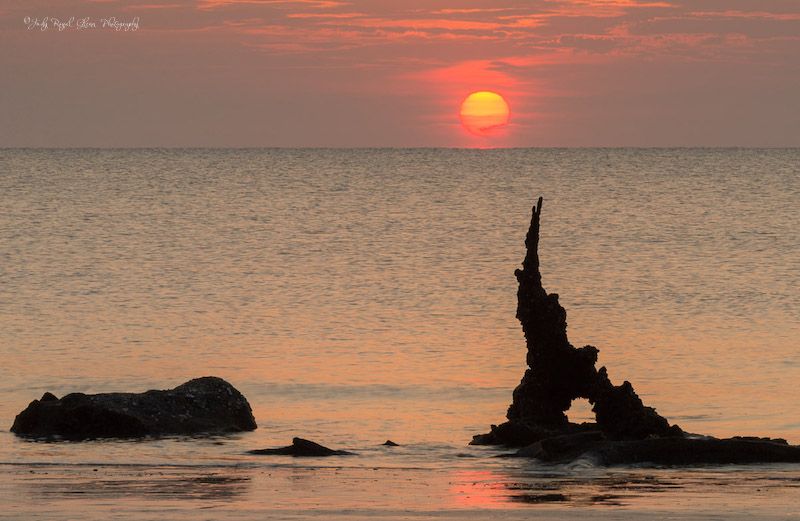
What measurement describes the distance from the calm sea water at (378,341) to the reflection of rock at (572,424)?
26.4 inches

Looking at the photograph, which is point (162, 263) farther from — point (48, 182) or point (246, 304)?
point (48, 182)

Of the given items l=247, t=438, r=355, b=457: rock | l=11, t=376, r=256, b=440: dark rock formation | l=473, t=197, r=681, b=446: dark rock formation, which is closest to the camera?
l=247, t=438, r=355, b=457: rock

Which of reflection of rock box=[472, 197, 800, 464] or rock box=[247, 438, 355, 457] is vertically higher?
reflection of rock box=[472, 197, 800, 464]

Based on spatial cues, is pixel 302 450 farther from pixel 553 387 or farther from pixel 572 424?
pixel 572 424

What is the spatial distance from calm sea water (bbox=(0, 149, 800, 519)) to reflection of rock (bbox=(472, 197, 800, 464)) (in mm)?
671

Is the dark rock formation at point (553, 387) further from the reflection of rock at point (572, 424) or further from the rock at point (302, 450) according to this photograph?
the rock at point (302, 450)

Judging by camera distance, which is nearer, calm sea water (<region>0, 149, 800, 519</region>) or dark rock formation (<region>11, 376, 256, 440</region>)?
calm sea water (<region>0, 149, 800, 519</region>)

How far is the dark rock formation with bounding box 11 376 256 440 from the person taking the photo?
2392 cm

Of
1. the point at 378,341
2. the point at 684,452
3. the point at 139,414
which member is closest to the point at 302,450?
the point at 139,414

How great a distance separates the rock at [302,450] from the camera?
21.8m

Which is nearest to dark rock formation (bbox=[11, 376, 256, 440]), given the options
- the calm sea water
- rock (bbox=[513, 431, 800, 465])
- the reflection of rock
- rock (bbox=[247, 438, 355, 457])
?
the calm sea water

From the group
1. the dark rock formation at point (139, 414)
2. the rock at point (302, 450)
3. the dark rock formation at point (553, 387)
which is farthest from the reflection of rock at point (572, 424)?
the dark rock formation at point (139, 414)

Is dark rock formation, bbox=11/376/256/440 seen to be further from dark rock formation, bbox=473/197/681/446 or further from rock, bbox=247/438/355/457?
dark rock formation, bbox=473/197/681/446

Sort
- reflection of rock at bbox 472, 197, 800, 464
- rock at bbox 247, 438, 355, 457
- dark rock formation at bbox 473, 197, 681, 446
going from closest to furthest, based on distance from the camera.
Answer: reflection of rock at bbox 472, 197, 800, 464 → rock at bbox 247, 438, 355, 457 → dark rock formation at bbox 473, 197, 681, 446
